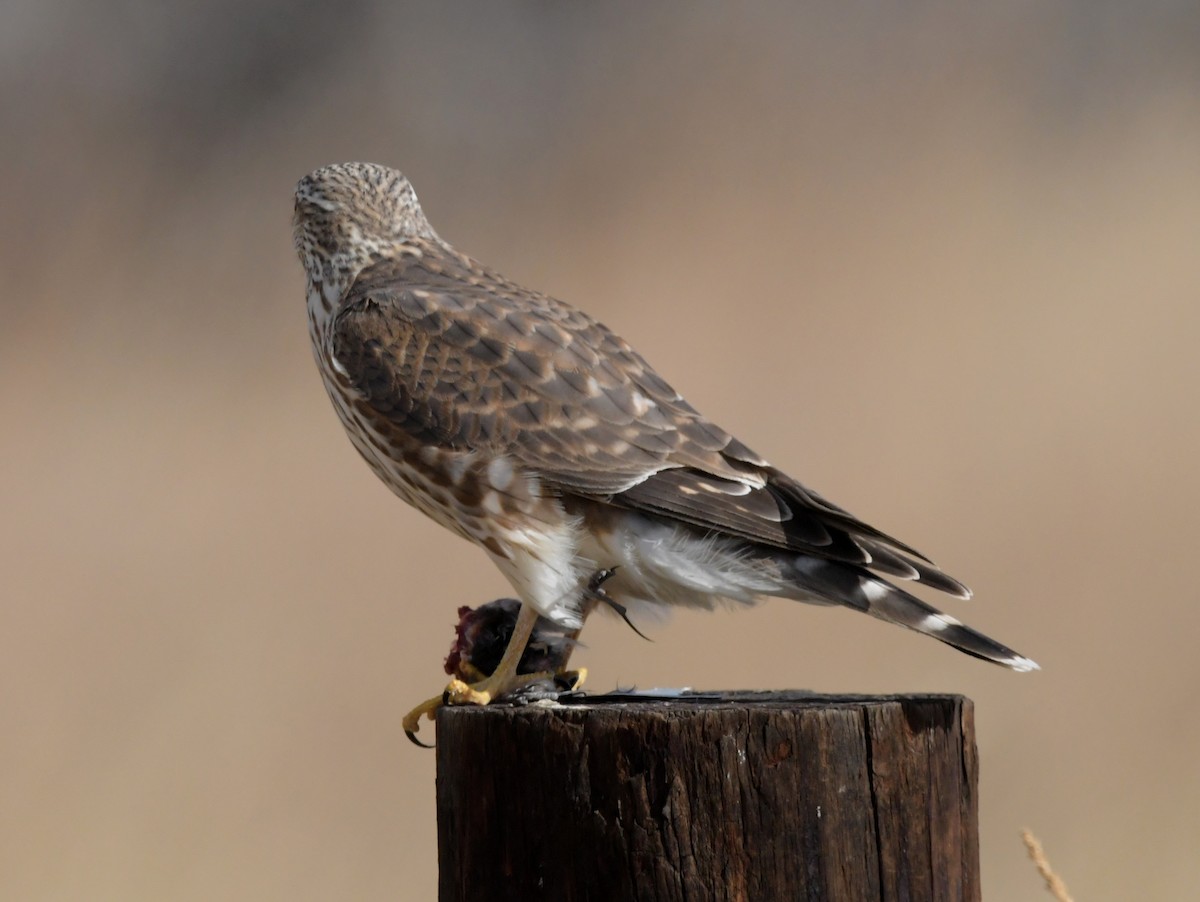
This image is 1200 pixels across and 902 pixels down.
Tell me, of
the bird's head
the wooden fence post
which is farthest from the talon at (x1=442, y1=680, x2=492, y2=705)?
the bird's head

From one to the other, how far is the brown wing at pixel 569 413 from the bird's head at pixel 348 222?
27 centimetres

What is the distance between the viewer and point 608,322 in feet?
20.5

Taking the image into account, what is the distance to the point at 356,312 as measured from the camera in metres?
3.42

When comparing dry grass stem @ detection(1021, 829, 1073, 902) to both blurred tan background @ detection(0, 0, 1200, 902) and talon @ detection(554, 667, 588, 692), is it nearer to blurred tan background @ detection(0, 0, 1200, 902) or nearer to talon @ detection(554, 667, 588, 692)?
talon @ detection(554, 667, 588, 692)

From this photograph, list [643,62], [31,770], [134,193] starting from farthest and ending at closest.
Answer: [643,62], [134,193], [31,770]

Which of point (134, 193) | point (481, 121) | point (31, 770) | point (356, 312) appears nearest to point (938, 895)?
point (356, 312)

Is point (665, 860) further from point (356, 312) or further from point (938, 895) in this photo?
point (356, 312)

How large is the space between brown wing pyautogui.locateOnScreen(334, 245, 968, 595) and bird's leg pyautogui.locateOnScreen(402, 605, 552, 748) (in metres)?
0.28

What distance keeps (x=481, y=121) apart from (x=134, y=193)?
5.84 feet

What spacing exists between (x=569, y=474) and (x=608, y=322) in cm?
317

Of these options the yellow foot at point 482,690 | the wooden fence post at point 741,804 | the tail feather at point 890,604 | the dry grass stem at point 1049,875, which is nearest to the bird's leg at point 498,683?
Answer: the yellow foot at point 482,690

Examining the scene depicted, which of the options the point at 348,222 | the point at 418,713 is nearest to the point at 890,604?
the point at 418,713

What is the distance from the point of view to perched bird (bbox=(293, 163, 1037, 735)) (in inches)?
118

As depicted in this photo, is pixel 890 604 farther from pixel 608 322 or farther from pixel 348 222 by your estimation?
pixel 608 322
